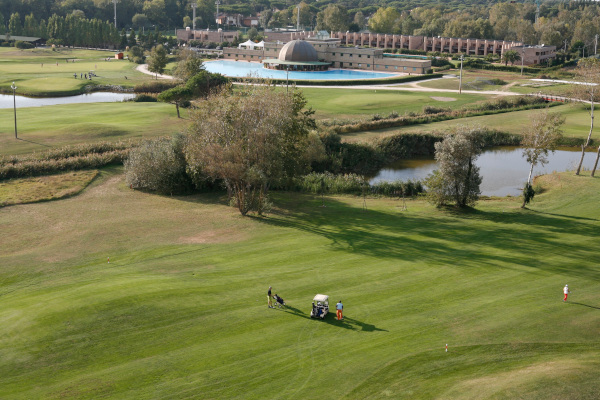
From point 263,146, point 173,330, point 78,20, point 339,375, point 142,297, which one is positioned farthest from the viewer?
point 78,20

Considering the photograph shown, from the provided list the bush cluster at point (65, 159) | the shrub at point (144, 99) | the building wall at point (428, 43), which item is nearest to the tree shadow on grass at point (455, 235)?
the bush cluster at point (65, 159)

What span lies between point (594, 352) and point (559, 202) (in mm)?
27711

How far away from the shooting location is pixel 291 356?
28.2 meters

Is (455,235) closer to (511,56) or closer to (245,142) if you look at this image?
(245,142)

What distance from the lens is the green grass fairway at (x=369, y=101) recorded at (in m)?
92.7

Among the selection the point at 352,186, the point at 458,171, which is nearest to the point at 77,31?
the point at 352,186

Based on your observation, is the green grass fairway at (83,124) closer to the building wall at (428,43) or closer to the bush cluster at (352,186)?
the bush cluster at (352,186)

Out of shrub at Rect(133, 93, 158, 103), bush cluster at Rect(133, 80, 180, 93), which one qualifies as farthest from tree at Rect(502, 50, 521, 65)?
shrub at Rect(133, 93, 158, 103)

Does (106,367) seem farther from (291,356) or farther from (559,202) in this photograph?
(559,202)

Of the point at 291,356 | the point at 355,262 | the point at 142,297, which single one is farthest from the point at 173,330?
the point at 355,262

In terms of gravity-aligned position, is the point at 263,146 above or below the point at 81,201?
above

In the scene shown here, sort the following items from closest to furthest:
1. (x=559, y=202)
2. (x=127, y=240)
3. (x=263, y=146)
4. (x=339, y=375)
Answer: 1. (x=339, y=375)
2. (x=127, y=240)
3. (x=263, y=146)
4. (x=559, y=202)

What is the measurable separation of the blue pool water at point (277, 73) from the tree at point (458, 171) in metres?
77.0

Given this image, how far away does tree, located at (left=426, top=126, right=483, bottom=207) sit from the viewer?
51.7 metres
